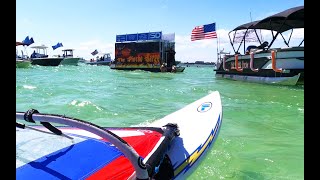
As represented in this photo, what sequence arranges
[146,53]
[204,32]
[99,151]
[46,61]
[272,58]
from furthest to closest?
[46,61] < [146,53] < [204,32] < [272,58] < [99,151]

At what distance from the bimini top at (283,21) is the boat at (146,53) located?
19.4 m

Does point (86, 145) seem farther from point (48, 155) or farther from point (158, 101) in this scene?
point (158, 101)

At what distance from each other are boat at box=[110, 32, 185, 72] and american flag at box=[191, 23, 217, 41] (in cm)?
1288

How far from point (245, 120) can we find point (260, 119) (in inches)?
17.0

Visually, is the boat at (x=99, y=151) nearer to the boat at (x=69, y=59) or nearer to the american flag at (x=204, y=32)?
the american flag at (x=204, y=32)

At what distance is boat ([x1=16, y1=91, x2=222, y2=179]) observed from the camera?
2.12 m

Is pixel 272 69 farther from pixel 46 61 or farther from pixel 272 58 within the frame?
pixel 46 61

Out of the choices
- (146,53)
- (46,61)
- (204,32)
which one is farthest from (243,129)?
(46,61)

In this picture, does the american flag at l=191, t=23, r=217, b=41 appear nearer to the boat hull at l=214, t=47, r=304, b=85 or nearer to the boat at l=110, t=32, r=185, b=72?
the boat hull at l=214, t=47, r=304, b=85

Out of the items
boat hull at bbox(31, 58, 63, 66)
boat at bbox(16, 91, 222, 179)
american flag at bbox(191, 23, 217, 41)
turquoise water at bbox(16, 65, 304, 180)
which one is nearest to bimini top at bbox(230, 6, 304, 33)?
american flag at bbox(191, 23, 217, 41)

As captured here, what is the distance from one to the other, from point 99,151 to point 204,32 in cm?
2395

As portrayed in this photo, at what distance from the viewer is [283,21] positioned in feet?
59.7

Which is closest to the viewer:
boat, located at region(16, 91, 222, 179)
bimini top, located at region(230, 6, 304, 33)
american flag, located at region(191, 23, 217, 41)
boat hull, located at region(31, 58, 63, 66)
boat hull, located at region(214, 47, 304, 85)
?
boat, located at region(16, 91, 222, 179)

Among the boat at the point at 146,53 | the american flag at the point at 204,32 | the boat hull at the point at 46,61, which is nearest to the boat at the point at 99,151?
the american flag at the point at 204,32
